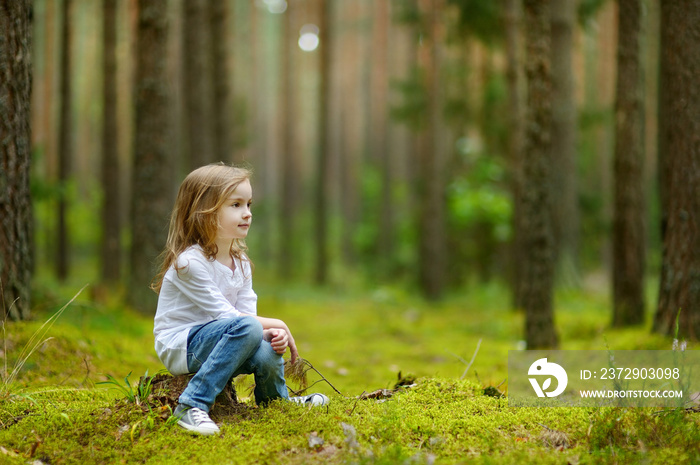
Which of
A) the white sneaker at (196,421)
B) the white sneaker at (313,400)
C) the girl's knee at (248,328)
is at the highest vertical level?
the girl's knee at (248,328)

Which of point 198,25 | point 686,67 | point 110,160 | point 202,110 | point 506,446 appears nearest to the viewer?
point 506,446

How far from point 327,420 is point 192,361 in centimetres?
81

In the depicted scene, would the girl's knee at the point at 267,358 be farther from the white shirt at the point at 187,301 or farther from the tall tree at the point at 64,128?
the tall tree at the point at 64,128

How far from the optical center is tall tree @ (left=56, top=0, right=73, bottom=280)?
14.2 metres

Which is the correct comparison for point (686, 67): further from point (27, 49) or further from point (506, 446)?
point (27, 49)

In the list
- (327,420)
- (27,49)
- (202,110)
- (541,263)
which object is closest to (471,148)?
(202,110)

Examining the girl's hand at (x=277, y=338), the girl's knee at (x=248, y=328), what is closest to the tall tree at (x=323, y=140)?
the girl's hand at (x=277, y=338)

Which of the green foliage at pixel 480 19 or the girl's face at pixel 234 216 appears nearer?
the girl's face at pixel 234 216

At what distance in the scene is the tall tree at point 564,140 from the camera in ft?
37.0

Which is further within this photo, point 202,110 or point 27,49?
point 202,110

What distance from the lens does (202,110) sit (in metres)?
12.6

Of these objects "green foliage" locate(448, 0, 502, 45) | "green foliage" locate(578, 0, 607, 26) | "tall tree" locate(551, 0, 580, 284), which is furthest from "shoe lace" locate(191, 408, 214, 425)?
"green foliage" locate(578, 0, 607, 26)

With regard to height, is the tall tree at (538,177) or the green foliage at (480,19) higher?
the green foliage at (480,19)

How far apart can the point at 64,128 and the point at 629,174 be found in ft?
44.4
